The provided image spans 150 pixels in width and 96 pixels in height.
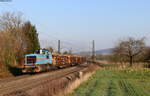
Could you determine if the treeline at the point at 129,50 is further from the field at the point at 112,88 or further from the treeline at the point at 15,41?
the field at the point at 112,88

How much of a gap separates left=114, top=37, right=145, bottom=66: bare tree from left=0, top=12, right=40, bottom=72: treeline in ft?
102

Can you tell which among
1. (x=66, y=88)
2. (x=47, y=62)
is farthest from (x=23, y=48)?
(x=66, y=88)

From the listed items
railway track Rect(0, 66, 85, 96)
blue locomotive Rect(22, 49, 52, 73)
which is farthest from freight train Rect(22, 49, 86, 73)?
railway track Rect(0, 66, 85, 96)

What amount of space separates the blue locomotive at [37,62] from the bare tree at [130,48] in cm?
4180

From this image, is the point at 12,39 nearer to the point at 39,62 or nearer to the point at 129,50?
the point at 39,62

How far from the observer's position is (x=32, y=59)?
36.3 metres

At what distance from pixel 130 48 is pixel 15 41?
44.7 metres

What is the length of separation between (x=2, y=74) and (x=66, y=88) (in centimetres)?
1719

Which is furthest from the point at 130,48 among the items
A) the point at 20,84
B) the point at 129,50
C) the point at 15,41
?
the point at 20,84

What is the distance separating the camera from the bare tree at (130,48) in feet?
253

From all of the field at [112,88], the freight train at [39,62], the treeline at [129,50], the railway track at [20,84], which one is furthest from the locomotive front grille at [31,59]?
the treeline at [129,50]

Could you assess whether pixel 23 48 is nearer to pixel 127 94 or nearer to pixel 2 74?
pixel 2 74

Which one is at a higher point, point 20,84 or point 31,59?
point 31,59

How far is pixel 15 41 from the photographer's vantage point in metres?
43.3
